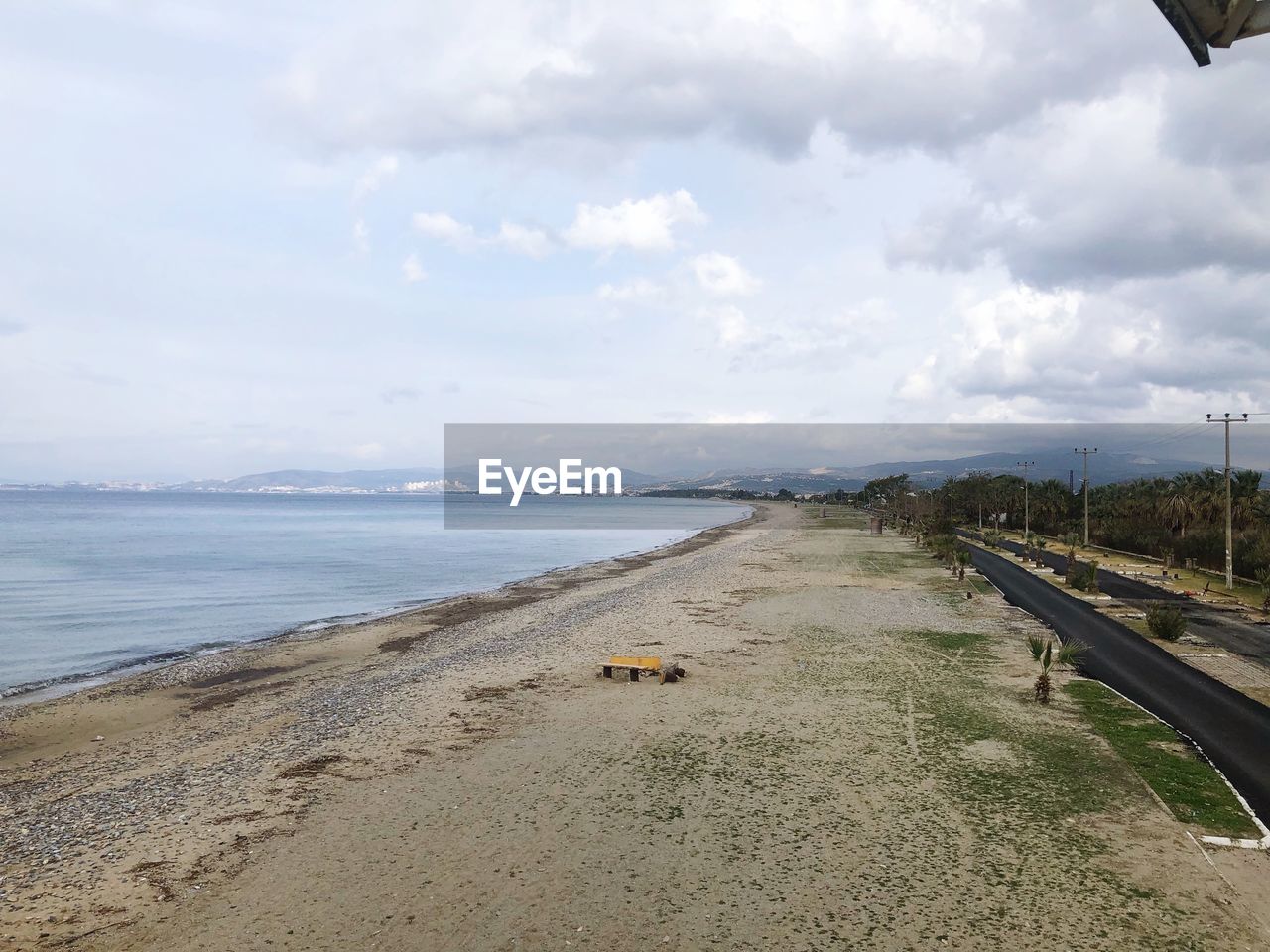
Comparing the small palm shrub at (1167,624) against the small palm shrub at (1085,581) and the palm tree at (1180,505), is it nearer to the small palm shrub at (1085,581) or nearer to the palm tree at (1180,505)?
the small palm shrub at (1085,581)

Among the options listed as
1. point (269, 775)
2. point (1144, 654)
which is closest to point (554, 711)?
point (269, 775)

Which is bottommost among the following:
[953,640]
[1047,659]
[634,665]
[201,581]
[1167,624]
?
[201,581]

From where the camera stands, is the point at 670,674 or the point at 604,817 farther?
the point at 670,674

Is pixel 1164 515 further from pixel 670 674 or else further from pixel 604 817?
pixel 604 817

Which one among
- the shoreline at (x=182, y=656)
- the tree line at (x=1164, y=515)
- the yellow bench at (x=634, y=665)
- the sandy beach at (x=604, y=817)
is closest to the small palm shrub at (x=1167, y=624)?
the sandy beach at (x=604, y=817)

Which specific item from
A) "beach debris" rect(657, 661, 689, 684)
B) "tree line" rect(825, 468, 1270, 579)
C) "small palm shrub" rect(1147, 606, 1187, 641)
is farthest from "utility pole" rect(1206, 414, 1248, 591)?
"beach debris" rect(657, 661, 689, 684)

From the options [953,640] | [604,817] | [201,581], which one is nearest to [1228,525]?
[953,640]
